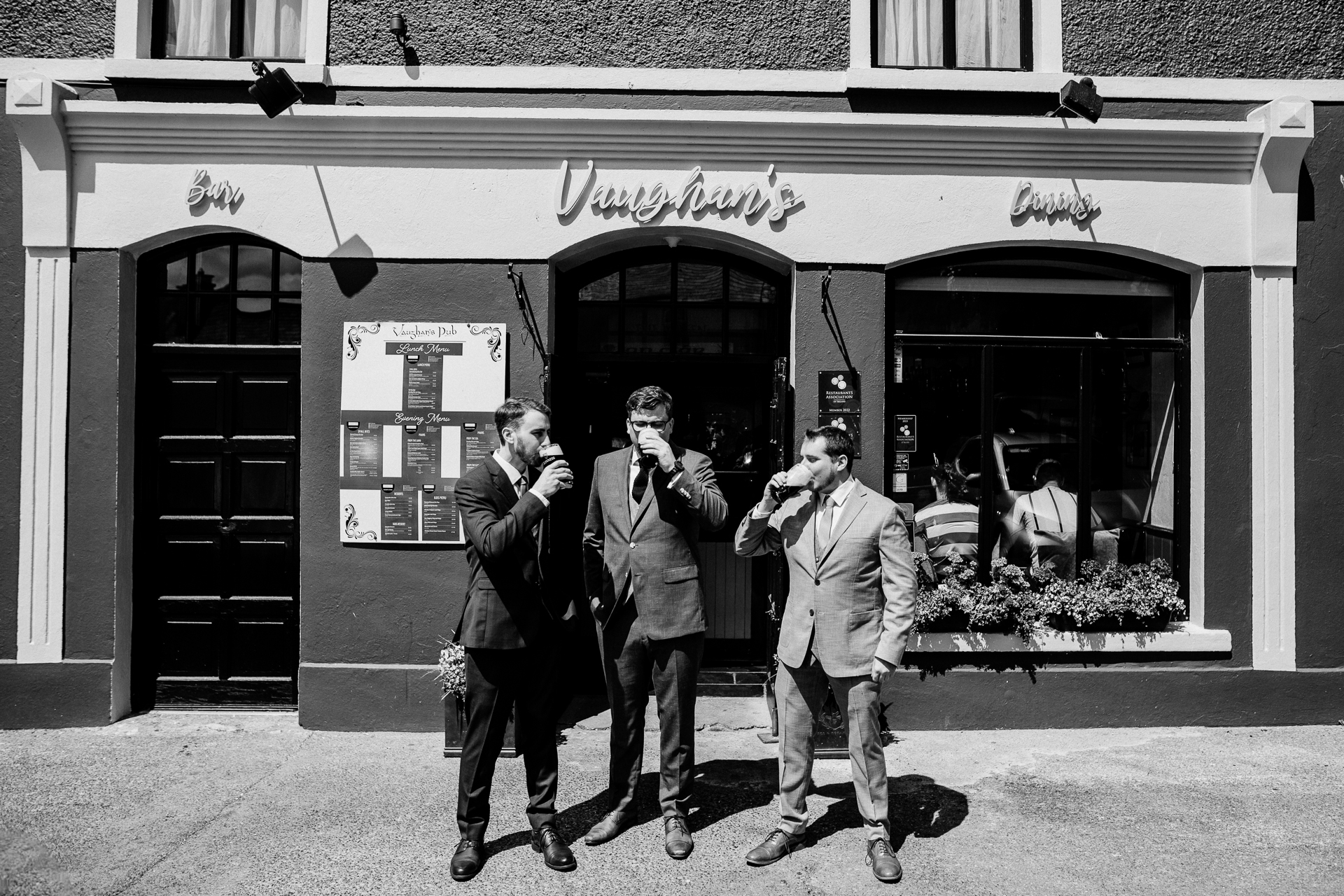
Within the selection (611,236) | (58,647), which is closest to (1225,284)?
(611,236)

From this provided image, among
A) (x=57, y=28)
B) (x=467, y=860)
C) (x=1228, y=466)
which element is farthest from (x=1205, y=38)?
(x=57, y=28)

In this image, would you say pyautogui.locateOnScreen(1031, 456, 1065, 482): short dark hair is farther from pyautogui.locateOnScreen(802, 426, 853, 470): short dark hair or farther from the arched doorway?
pyautogui.locateOnScreen(802, 426, 853, 470): short dark hair

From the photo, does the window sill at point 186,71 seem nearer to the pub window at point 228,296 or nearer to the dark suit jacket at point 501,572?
the pub window at point 228,296

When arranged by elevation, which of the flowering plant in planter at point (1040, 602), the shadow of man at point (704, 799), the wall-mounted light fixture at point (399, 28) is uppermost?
the wall-mounted light fixture at point (399, 28)

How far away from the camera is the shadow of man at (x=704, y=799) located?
4723mm

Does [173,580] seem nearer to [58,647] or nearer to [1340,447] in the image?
[58,647]

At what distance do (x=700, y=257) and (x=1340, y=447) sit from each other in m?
4.98

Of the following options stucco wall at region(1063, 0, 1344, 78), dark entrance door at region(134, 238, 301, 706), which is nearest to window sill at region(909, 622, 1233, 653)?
stucco wall at region(1063, 0, 1344, 78)

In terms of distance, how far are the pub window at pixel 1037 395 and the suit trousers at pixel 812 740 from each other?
252 cm

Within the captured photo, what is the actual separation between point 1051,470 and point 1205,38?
135 inches

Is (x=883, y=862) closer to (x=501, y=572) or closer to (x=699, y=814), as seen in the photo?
(x=699, y=814)

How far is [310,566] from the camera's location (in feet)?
21.1

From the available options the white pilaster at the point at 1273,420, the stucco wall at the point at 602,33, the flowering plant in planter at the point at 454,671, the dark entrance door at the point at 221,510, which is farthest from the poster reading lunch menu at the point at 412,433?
the white pilaster at the point at 1273,420

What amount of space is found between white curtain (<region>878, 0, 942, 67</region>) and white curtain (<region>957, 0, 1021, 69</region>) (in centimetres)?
18
